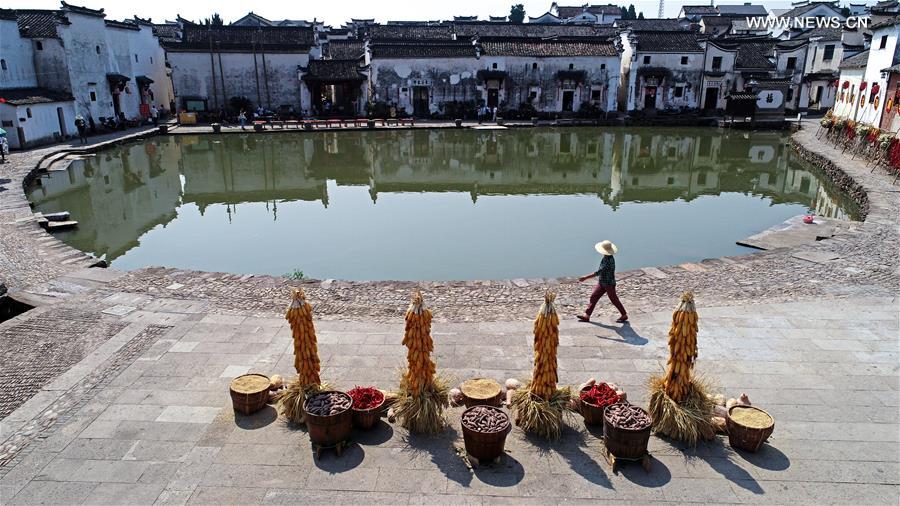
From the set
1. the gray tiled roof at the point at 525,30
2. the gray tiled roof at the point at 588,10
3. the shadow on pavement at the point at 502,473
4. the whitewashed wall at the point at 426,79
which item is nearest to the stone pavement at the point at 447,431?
the shadow on pavement at the point at 502,473

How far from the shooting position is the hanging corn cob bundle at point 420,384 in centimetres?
591

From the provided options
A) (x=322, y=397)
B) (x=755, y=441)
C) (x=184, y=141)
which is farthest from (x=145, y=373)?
(x=184, y=141)

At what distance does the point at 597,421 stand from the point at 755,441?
147 cm

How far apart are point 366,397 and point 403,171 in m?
17.9

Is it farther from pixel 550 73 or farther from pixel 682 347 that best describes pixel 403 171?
pixel 550 73

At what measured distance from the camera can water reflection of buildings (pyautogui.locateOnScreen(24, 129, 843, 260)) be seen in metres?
18.7

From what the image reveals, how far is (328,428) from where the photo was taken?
18.5 ft

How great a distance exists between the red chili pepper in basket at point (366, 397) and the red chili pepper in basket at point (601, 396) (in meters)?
2.15

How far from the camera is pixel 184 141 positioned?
30500 mm

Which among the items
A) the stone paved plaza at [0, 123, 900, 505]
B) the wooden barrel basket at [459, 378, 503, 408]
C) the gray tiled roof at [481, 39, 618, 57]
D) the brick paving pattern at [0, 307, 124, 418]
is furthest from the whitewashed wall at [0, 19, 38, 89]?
the wooden barrel basket at [459, 378, 503, 408]

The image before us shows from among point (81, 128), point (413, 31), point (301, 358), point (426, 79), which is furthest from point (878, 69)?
point (81, 128)

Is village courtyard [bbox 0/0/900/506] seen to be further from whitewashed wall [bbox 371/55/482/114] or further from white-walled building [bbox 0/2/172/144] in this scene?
whitewashed wall [bbox 371/55/482/114]

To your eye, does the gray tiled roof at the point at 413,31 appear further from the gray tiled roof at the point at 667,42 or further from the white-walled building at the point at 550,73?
the gray tiled roof at the point at 667,42

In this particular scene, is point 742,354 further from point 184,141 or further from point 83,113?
point 83,113
